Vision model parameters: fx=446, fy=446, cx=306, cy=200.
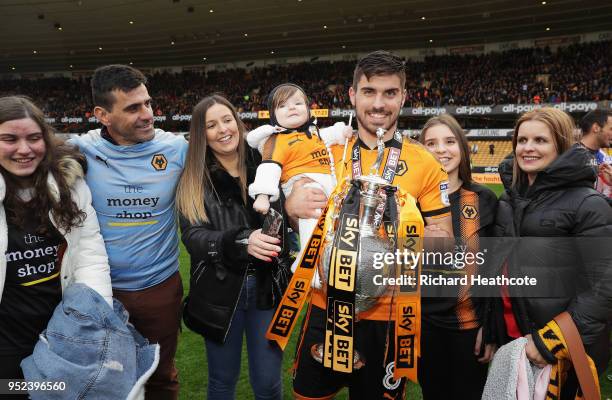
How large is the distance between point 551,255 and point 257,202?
1.48 meters

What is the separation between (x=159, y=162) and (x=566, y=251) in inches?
88.7

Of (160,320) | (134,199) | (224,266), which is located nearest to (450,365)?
(224,266)

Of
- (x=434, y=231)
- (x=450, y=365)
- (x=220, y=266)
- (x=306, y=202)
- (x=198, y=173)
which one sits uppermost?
(x=198, y=173)

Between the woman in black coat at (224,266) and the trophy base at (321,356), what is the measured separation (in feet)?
1.74

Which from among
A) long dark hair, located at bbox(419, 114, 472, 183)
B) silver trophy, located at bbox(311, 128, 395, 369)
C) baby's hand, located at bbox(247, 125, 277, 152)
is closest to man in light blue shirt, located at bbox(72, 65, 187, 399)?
baby's hand, located at bbox(247, 125, 277, 152)

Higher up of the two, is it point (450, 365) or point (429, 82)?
point (429, 82)

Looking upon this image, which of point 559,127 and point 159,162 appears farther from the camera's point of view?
point 159,162

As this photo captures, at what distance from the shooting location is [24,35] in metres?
31.2

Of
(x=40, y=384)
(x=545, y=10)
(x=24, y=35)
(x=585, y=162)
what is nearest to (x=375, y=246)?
(x=585, y=162)

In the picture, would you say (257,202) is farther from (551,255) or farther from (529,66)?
(529,66)

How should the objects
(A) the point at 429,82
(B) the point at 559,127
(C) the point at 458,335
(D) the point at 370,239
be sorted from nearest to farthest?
(D) the point at 370,239 → (B) the point at 559,127 → (C) the point at 458,335 → (A) the point at 429,82

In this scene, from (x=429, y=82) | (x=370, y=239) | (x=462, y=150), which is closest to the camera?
(x=370, y=239)

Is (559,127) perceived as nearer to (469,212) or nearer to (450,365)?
(469,212)

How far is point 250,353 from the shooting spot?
101 inches
